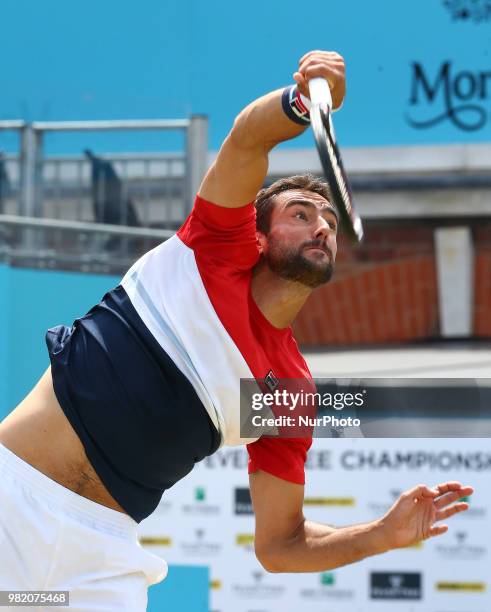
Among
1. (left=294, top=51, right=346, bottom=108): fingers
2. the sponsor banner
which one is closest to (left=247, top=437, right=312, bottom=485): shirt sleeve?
(left=294, top=51, right=346, bottom=108): fingers

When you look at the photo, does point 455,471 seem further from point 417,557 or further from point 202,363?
point 202,363

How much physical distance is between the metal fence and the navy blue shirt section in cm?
281

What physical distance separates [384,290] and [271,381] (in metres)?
3.50

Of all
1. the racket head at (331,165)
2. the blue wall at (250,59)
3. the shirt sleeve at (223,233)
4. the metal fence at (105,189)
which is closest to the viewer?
the racket head at (331,165)

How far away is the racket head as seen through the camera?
234 cm

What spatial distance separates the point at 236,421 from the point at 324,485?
1.88 metres

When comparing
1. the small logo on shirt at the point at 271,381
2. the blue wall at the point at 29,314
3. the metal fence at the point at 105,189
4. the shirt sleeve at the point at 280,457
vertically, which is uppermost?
the metal fence at the point at 105,189

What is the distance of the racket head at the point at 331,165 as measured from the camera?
7.66 feet

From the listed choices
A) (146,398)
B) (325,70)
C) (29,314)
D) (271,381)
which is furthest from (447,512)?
(29,314)

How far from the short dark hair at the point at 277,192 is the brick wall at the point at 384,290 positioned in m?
3.23

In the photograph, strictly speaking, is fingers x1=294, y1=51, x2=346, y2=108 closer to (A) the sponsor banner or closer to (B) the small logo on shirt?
(B) the small logo on shirt

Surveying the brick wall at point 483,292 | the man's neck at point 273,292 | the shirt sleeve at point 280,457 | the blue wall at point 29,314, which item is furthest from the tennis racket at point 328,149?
the brick wall at point 483,292

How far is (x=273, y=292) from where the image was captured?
2854 millimetres

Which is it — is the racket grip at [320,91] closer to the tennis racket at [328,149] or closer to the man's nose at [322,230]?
the tennis racket at [328,149]
